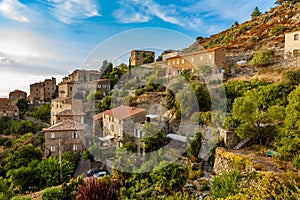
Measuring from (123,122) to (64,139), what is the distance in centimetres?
616

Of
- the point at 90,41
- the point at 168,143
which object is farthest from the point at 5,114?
the point at 168,143

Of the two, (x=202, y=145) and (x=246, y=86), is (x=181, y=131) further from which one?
(x=246, y=86)

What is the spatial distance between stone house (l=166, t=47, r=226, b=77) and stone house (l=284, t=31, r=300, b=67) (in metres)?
6.40

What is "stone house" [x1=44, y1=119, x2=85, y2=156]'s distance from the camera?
55.3ft

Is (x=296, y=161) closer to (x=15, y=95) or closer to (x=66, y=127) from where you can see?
(x=66, y=127)

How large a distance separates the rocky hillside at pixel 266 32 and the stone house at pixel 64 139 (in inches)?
765

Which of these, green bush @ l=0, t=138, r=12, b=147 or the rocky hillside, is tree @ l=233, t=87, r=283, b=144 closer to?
the rocky hillside

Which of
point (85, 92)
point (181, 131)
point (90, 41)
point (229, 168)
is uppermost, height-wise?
point (90, 41)

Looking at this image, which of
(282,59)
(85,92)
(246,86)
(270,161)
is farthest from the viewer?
(85,92)

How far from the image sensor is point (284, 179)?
7.02 meters

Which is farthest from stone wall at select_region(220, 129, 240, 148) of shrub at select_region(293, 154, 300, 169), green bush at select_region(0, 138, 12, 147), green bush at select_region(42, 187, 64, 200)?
green bush at select_region(0, 138, 12, 147)

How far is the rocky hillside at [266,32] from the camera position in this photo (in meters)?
29.8

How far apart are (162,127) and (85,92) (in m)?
15.0

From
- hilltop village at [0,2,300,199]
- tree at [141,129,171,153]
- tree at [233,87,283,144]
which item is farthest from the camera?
tree at [141,129,171,153]
